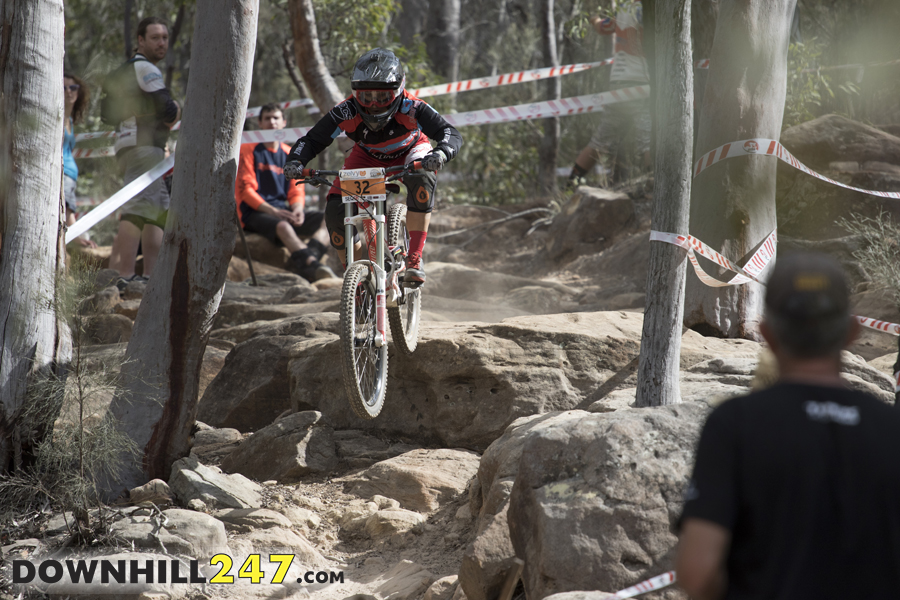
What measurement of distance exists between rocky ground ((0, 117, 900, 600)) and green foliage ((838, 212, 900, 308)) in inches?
6.4

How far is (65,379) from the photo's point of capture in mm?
4055

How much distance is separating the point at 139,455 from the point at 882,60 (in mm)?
10791

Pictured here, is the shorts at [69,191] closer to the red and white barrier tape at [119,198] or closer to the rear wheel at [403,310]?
the red and white barrier tape at [119,198]


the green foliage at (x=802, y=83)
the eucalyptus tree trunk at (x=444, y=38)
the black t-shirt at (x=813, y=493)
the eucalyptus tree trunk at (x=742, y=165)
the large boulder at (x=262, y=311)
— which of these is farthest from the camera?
the eucalyptus tree trunk at (x=444, y=38)

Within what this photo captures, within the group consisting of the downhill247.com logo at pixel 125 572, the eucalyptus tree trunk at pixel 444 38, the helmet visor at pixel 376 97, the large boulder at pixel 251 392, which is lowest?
the downhill247.com logo at pixel 125 572

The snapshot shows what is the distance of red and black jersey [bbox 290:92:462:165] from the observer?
4789 mm

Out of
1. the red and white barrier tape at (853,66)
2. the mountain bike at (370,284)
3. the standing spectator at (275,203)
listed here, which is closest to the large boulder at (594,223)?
the red and white barrier tape at (853,66)

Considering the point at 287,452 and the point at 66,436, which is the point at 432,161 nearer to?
the point at 287,452

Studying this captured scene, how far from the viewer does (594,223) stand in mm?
10273

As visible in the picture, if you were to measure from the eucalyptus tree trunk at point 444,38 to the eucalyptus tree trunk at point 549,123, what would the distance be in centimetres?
239

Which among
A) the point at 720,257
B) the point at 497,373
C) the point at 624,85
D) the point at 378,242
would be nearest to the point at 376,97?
the point at 378,242

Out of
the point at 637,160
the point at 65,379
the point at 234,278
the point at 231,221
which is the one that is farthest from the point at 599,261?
the point at 65,379

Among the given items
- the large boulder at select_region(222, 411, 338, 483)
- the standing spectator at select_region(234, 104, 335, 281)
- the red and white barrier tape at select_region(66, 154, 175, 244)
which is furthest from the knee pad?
the standing spectator at select_region(234, 104, 335, 281)

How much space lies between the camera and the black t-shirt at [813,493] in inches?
54.3
